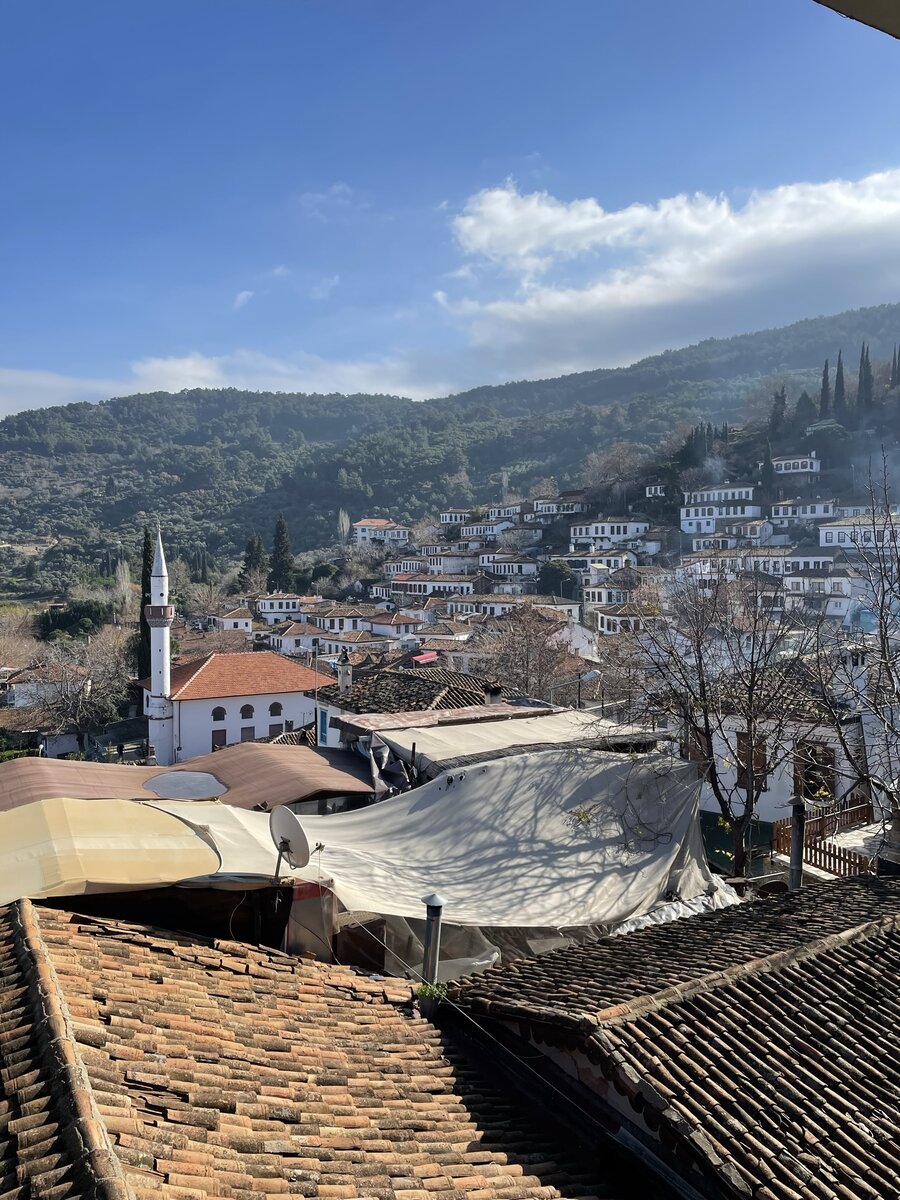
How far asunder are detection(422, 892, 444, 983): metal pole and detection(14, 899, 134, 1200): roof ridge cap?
9.03 feet

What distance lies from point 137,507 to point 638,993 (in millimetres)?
133810

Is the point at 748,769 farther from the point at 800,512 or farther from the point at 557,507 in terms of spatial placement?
the point at 557,507

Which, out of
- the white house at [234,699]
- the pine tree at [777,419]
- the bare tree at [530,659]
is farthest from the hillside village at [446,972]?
the pine tree at [777,419]

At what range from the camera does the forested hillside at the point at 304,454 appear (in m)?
121

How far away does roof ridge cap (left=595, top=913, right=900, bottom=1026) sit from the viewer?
5109 millimetres

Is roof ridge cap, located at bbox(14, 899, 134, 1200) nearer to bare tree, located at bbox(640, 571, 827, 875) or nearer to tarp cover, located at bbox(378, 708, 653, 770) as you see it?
tarp cover, located at bbox(378, 708, 653, 770)

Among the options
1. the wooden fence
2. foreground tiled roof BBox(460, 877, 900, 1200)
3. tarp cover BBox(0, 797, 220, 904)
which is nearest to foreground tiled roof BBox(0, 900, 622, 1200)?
tarp cover BBox(0, 797, 220, 904)

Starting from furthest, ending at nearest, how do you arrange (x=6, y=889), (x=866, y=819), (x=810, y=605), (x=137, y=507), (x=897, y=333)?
(x=897, y=333) < (x=137, y=507) < (x=810, y=605) < (x=866, y=819) < (x=6, y=889)

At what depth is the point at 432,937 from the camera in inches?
266

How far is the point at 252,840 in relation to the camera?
7.39 meters

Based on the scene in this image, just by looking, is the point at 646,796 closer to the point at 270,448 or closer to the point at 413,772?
the point at 413,772

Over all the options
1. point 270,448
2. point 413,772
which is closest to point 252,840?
point 413,772

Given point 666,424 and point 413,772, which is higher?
point 666,424

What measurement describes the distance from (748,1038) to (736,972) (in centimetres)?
62
